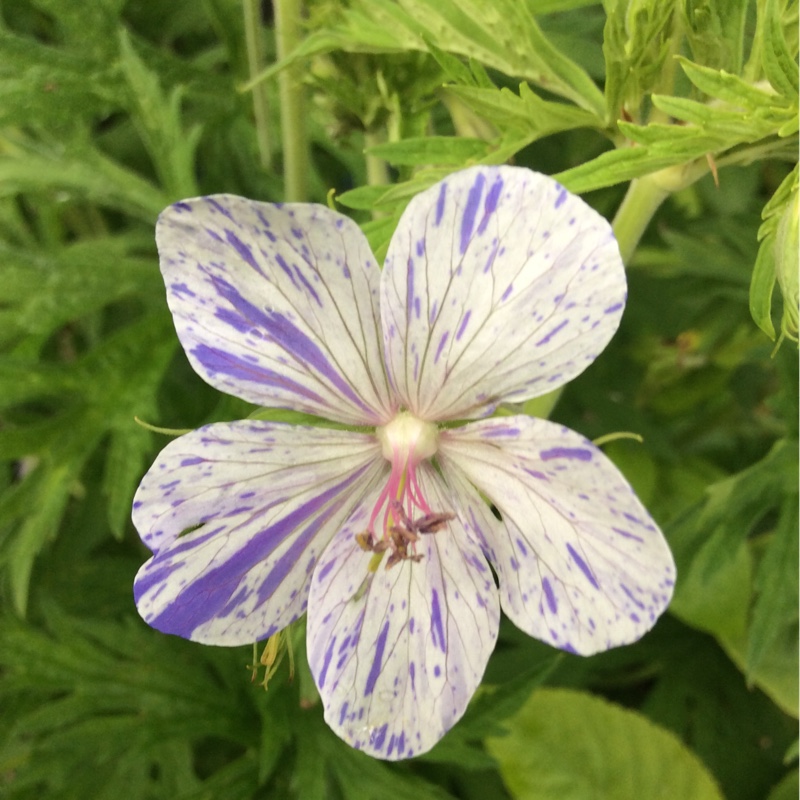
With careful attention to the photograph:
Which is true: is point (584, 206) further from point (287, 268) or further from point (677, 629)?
point (677, 629)

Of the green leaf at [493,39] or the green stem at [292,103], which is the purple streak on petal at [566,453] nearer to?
the green leaf at [493,39]

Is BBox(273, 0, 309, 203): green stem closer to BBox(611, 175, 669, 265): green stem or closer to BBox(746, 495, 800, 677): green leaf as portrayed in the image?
BBox(611, 175, 669, 265): green stem

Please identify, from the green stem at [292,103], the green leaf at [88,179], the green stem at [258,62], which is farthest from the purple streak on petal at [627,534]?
the green leaf at [88,179]

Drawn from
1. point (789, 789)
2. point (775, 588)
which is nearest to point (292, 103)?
point (775, 588)

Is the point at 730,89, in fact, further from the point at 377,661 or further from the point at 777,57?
the point at 377,661

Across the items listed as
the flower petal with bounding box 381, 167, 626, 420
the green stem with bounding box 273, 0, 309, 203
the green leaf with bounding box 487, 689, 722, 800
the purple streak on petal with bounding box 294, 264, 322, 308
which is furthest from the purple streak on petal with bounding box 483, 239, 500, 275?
the green leaf with bounding box 487, 689, 722, 800

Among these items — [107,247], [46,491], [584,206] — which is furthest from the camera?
[107,247]

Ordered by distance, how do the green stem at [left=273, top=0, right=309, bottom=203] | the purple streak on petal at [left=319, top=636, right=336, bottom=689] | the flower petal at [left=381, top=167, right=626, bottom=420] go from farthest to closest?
the green stem at [left=273, top=0, right=309, bottom=203]
the purple streak on petal at [left=319, top=636, right=336, bottom=689]
the flower petal at [left=381, top=167, right=626, bottom=420]

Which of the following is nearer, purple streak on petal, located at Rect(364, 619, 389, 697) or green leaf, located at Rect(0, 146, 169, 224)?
purple streak on petal, located at Rect(364, 619, 389, 697)

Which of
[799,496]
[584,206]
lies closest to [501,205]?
[584,206]
